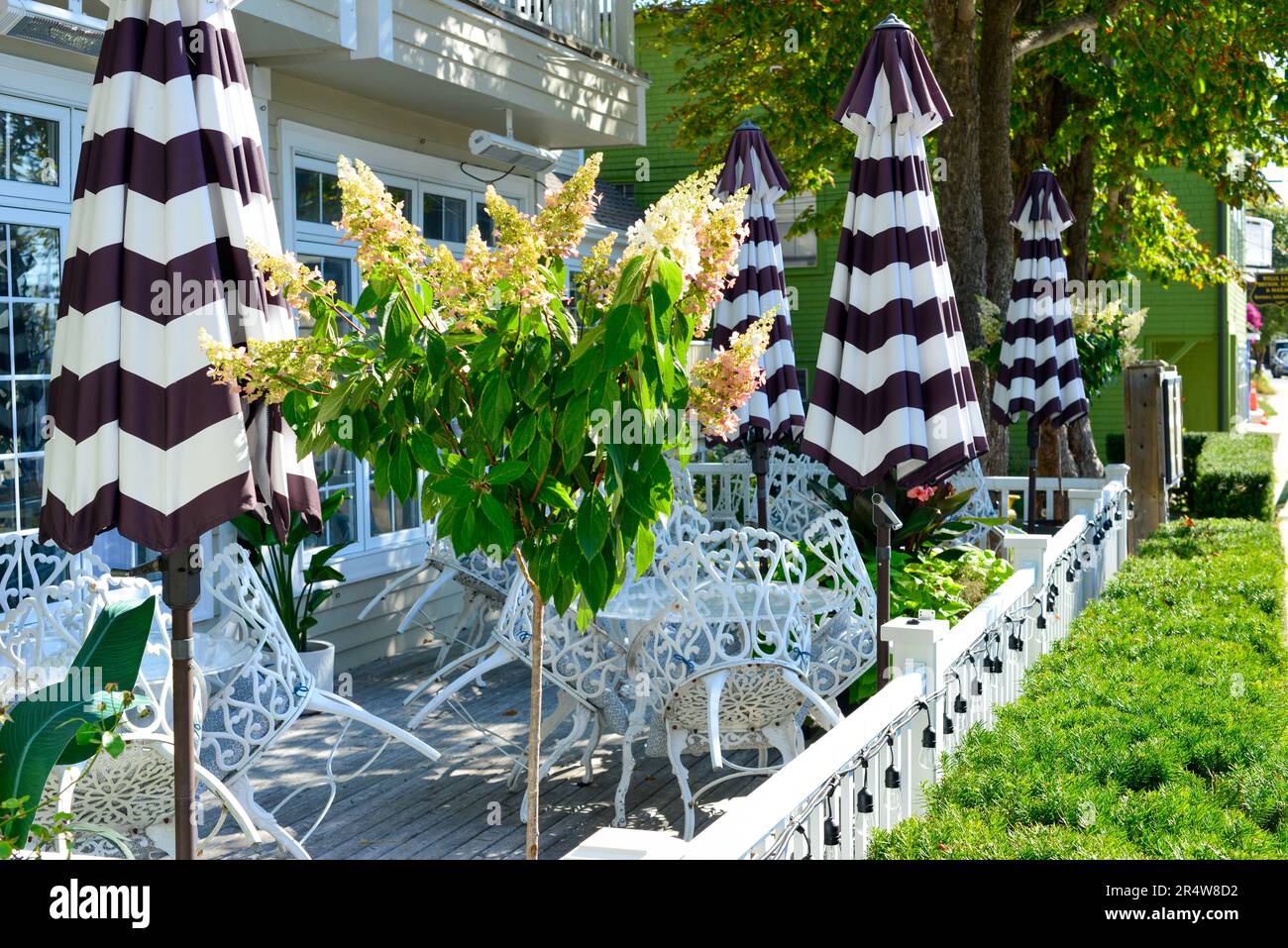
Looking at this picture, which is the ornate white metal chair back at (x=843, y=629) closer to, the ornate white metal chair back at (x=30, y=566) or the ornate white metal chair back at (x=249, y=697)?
the ornate white metal chair back at (x=249, y=697)

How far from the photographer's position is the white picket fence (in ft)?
9.55

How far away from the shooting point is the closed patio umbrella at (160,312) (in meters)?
3.51

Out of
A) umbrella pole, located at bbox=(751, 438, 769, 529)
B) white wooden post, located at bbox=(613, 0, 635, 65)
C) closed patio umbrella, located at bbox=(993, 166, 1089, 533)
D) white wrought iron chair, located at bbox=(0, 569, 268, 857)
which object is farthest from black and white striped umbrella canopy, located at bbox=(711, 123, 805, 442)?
white wrought iron chair, located at bbox=(0, 569, 268, 857)

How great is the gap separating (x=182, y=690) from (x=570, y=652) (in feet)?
7.34

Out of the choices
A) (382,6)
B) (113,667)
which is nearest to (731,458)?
(382,6)

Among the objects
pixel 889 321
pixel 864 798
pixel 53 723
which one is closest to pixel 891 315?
pixel 889 321

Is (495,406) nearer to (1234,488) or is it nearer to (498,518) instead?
(498,518)

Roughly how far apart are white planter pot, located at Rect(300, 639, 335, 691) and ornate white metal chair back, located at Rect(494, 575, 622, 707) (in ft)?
7.44

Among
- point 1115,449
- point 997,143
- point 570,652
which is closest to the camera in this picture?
point 570,652

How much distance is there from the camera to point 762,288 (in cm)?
884

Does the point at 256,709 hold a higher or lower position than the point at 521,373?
lower
